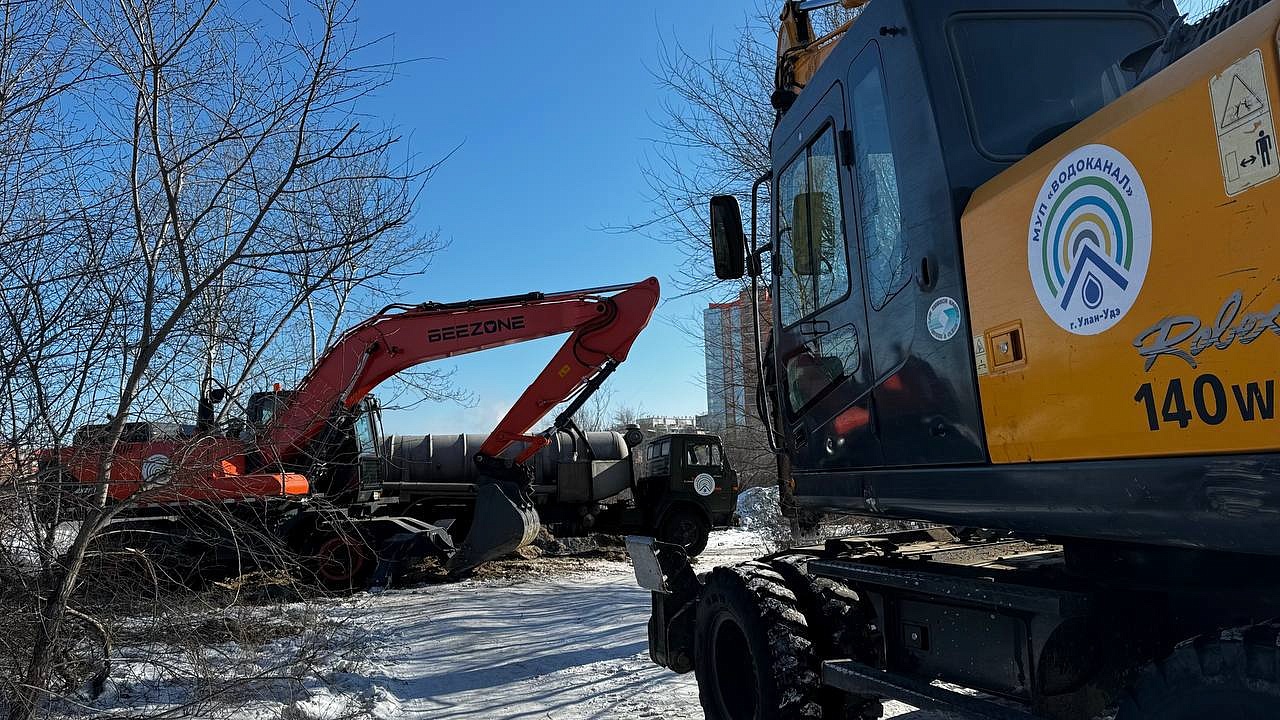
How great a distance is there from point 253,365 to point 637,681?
3.74m

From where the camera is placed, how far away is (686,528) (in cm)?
1828

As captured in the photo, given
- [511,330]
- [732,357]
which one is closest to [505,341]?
[511,330]

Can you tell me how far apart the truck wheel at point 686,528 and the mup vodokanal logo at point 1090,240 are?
1605 cm

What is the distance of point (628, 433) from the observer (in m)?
19.5

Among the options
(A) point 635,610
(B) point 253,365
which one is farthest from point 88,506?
(A) point 635,610

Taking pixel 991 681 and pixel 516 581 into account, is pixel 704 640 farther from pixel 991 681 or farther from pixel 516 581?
pixel 516 581

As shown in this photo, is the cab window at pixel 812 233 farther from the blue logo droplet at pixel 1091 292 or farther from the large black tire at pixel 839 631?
the blue logo droplet at pixel 1091 292

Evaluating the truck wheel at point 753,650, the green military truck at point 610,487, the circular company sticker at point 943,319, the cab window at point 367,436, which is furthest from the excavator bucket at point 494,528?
the circular company sticker at point 943,319

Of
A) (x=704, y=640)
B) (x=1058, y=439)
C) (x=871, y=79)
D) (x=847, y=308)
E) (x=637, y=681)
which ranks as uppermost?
(x=871, y=79)

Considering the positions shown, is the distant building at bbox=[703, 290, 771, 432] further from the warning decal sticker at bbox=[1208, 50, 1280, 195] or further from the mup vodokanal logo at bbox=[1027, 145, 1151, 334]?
the warning decal sticker at bbox=[1208, 50, 1280, 195]

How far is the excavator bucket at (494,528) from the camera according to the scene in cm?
1188

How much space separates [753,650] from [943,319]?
1935 mm

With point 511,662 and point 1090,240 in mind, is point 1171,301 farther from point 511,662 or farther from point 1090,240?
point 511,662

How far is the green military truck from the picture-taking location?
1816 centimetres
